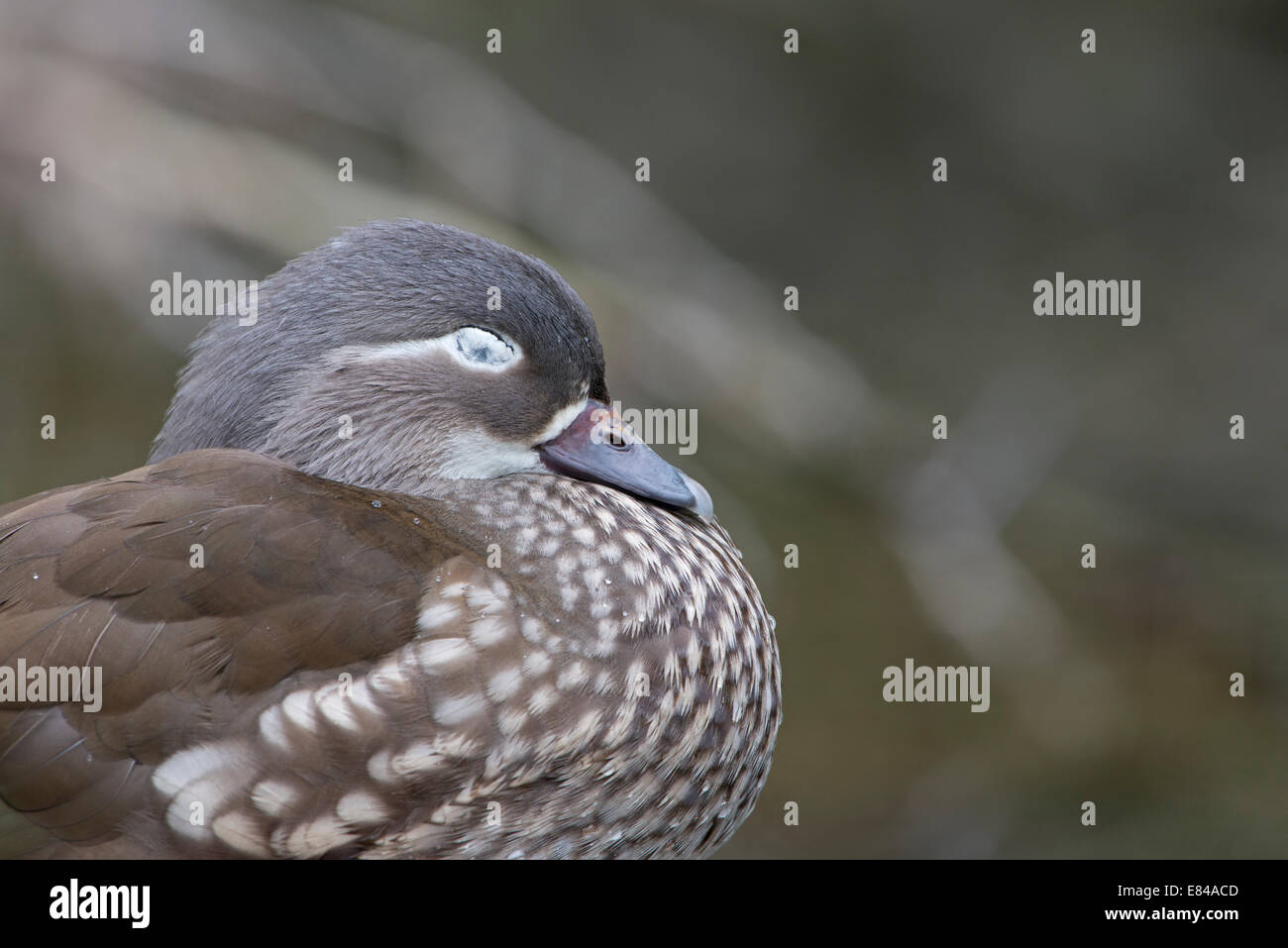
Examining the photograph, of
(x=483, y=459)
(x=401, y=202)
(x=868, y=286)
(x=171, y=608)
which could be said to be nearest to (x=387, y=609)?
(x=171, y=608)

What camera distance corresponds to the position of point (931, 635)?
12.6 feet

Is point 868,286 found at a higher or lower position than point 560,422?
higher

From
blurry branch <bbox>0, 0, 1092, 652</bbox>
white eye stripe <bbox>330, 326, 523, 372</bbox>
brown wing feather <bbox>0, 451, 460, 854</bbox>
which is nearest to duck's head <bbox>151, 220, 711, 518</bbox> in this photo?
white eye stripe <bbox>330, 326, 523, 372</bbox>

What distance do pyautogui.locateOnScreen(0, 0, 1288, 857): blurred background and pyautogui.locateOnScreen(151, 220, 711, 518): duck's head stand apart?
5.70 feet

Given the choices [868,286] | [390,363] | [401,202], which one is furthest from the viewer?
[868,286]

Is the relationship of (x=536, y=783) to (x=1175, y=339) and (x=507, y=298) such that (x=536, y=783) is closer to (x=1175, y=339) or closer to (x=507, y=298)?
(x=507, y=298)

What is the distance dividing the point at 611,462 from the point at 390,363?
315 millimetres

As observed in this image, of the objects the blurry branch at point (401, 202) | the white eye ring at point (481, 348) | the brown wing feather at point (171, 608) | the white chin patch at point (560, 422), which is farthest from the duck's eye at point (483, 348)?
the blurry branch at point (401, 202)

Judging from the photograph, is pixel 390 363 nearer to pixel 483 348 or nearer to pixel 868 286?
pixel 483 348

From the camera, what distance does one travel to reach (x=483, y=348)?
1.66m

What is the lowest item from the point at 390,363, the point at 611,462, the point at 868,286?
the point at 611,462

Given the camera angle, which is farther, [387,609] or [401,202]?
[401,202]

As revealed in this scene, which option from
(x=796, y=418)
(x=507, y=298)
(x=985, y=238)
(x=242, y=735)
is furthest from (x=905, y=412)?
(x=242, y=735)
